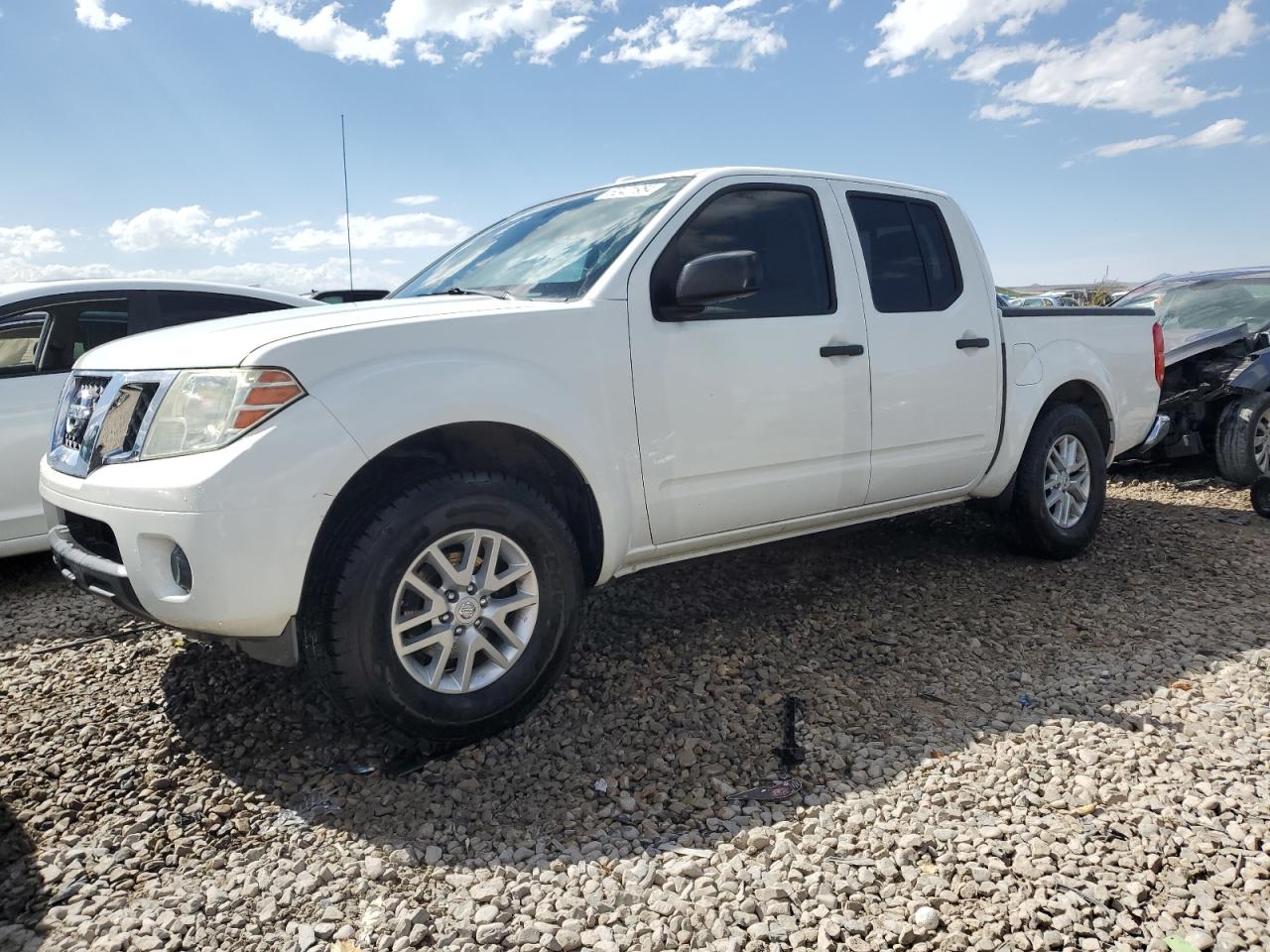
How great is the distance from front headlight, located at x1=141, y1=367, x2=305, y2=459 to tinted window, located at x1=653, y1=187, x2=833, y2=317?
4.73 ft

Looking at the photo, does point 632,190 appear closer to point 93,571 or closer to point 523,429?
point 523,429

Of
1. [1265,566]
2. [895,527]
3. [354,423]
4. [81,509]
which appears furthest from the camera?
[895,527]

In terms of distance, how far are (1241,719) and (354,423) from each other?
308cm

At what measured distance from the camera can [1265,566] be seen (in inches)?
200

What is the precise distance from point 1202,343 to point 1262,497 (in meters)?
1.53

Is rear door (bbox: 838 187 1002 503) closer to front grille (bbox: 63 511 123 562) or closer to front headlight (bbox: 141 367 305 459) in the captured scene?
front headlight (bbox: 141 367 305 459)

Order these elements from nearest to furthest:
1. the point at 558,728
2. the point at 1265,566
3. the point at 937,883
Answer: the point at 937,883 < the point at 558,728 < the point at 1265,566

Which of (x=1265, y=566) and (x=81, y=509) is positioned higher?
(x=81, y=509)

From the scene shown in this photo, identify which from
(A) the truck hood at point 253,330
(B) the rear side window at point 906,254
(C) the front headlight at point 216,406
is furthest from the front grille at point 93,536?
(B) the rear side window at point 906,254

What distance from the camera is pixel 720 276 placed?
125 inches

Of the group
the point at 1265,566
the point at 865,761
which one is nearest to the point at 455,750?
the point at 865,761

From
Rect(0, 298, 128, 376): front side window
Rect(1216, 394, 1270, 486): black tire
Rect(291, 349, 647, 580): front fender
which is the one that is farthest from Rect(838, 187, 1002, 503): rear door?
Rect(0, 298, 128, 376): front side window

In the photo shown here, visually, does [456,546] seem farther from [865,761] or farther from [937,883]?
[937,883]

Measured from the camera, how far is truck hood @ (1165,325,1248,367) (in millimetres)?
7188
